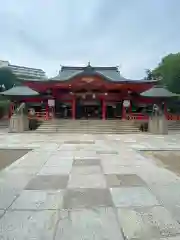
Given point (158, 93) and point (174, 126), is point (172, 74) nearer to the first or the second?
point (158, 93)

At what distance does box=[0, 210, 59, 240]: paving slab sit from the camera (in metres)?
3.26

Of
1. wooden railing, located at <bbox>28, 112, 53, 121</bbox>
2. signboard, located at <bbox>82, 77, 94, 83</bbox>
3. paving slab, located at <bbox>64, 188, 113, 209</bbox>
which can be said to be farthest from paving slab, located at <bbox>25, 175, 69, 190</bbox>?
signboard, located at <bbox>82, 77, 94, 83</bbox>

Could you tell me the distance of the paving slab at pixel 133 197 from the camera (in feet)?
14.5

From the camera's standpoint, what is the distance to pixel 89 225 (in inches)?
140

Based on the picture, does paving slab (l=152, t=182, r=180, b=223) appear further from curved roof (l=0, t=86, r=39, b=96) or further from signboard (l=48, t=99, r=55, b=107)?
curved roof (l=0, t=86, r=39, b=96)

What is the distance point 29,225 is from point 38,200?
105 centimetres

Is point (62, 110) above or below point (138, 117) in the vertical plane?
above

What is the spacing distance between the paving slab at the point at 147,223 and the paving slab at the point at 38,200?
45.2 inches

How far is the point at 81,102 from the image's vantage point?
28.8 metres

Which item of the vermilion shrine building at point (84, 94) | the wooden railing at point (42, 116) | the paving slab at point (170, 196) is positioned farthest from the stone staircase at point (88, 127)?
the paving slab at point (170, 196)

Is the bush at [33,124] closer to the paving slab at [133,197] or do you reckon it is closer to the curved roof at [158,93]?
the curved roof at [158,93]

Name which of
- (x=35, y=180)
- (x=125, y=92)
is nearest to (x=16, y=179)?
(x=35, y=180)

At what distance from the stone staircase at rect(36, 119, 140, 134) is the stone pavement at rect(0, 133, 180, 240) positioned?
558 inches

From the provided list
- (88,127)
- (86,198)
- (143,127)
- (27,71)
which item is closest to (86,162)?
(86,198)
